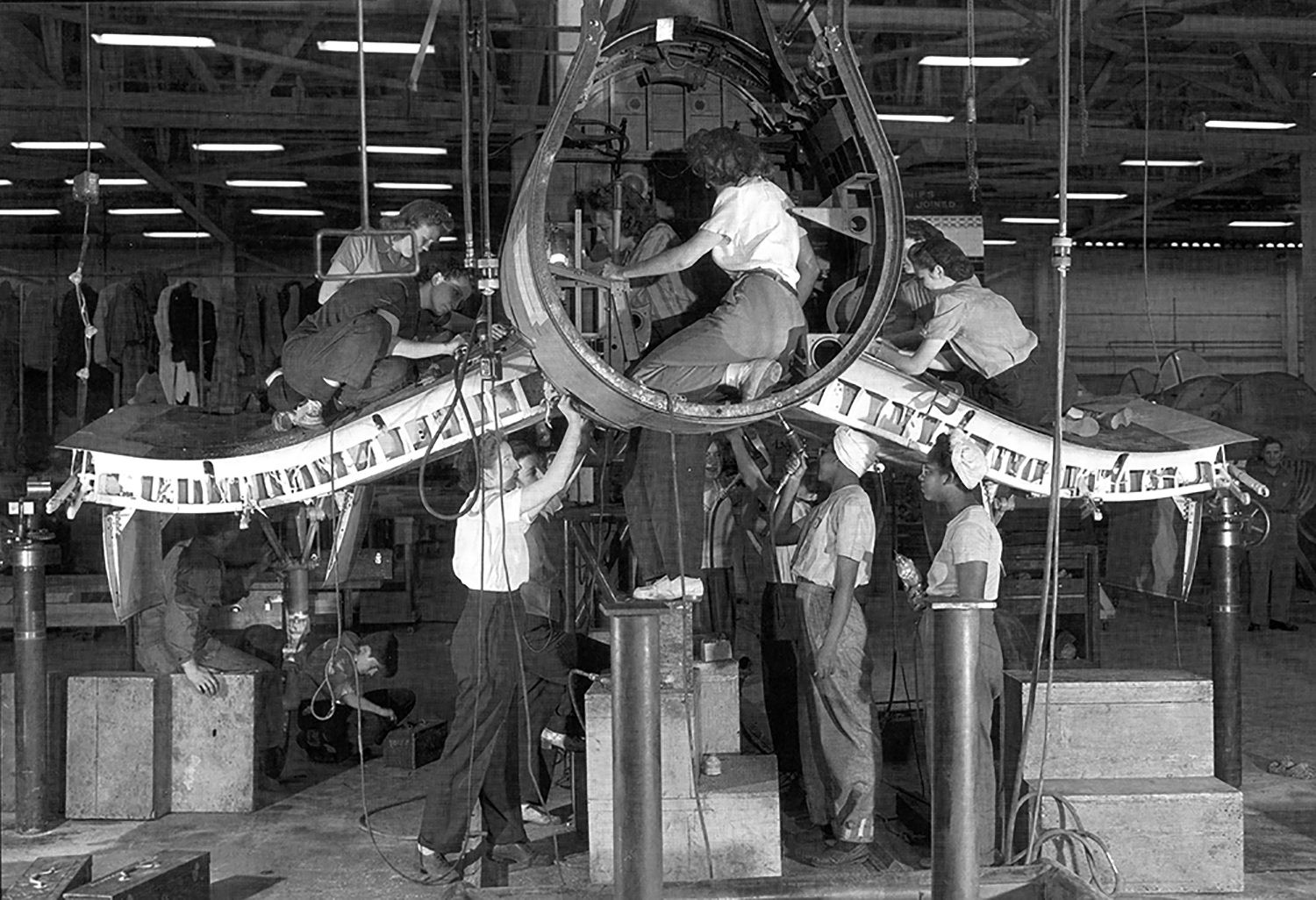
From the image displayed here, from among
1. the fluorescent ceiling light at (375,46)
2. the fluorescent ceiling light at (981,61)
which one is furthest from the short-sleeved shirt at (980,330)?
the fluorescent ceiling light at (375,46)

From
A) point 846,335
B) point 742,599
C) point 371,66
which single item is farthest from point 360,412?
point 371,66

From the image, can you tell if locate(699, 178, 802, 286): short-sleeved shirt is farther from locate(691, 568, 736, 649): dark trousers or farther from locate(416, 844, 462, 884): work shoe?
→ locate(691, 568, 736, 649): dark trousers

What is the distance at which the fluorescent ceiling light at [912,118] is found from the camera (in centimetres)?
1355

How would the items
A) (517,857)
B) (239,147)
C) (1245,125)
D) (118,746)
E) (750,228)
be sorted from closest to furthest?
(750,228) → (517,857) → (118,746) → (1245,125) → (239,147)

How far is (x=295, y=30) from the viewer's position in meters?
12.3

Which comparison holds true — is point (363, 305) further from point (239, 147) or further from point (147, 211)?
point (147, 211)

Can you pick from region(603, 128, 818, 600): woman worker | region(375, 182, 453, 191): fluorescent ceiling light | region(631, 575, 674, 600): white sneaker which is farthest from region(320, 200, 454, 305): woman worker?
region(375, 182, 453, 191): fluorescent ceiling light

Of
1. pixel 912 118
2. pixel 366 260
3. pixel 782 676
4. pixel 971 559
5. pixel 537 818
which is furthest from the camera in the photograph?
pixel 912 118

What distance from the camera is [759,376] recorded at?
16.6ft

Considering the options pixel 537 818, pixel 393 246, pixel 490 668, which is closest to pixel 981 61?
pixel 393 246

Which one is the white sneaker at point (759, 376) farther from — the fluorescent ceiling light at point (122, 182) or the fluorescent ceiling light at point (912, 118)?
the fluorescent ceiling light at point (122, 182)

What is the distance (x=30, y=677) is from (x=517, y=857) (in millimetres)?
2462

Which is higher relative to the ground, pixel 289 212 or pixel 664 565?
pixel 289 212

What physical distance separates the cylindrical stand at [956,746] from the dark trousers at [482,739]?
8.65ft
